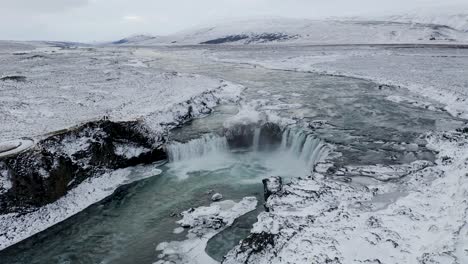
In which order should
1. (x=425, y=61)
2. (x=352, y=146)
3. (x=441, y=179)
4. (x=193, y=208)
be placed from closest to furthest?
(x=441, y=179) → (x=193, y=208) → (x=352, y=146) → (x=425, y=61)

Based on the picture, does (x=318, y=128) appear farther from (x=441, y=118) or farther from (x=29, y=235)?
(x=29, y=235)

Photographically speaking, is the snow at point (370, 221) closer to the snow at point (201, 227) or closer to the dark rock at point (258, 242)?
the dark rock at point (258, 242)

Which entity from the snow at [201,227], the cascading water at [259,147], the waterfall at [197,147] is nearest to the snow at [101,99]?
the waterfall at [197,147]

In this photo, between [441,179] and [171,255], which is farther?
[441,179]

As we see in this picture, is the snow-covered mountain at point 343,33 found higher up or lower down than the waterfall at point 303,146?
higher up

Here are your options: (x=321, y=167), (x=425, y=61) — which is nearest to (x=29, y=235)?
(x=321, y=167)

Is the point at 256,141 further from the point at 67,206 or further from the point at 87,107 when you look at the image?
the point at 87,107
